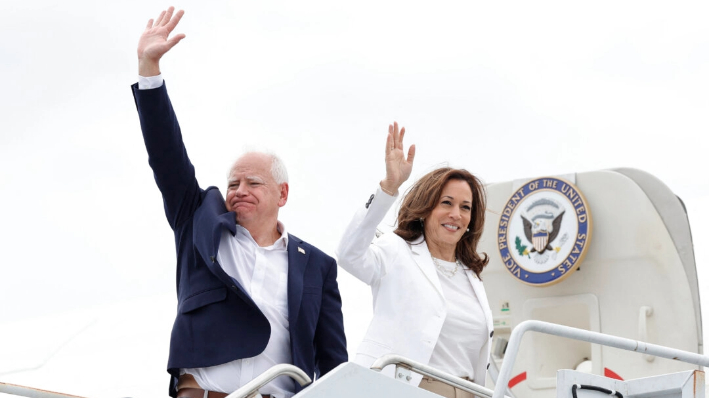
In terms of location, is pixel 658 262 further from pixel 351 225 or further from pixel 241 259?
pixel 241 259

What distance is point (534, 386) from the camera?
7.85 m

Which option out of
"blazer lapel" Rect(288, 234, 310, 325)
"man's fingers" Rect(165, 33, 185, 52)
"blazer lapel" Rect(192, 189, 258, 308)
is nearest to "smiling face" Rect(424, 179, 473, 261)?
"blazer lapel" Rect(288, 234, 310, 325)

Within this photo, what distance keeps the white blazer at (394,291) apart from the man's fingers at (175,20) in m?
1.22

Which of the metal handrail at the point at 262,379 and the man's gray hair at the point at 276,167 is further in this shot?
the man's gray hair at the point at 276,167

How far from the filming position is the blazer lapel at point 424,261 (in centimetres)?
480

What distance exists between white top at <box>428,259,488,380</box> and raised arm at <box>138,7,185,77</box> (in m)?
1.80

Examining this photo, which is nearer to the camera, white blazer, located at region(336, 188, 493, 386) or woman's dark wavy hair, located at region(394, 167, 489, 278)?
white blazer, located at region(336, 188, 493, 386)

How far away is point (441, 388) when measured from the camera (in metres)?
4.55

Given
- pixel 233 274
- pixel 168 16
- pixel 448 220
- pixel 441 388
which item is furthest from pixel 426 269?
pixel 168 16

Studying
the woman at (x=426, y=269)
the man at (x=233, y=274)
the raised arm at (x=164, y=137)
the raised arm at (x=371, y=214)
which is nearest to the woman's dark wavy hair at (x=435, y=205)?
the woman at (x=426, y=269)

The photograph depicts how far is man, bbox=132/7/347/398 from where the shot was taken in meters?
4.00

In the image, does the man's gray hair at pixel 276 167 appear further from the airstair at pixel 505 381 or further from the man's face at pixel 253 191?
the airstair at pixel 505 381

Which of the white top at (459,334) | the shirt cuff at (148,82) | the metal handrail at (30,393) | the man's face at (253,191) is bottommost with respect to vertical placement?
the white top at (459,334)

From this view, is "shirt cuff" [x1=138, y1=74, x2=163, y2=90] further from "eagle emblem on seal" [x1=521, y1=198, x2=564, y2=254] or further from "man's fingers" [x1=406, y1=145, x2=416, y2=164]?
"eagle emblem on seal" [x1=521, y1=198, x2=564, y2=254]
